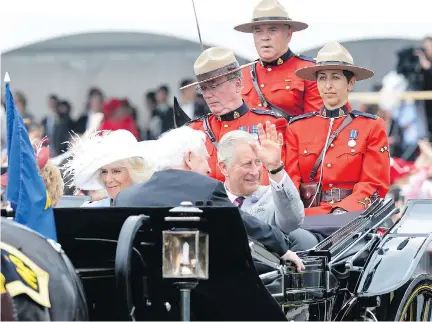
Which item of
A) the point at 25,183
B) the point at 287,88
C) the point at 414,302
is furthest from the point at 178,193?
the point at 287,88

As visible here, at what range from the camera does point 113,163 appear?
6.66 metres

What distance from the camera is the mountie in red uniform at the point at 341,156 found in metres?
7.32

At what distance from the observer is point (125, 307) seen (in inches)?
209

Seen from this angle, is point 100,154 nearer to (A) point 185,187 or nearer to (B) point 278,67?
(A) point 185,187

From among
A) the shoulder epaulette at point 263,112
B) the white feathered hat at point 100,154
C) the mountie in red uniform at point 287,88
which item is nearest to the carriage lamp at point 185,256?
the white feathered hat at point 100,154

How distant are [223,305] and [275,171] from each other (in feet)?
2.89

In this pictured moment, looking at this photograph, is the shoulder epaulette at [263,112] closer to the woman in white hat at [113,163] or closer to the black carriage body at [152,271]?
the woman in white hat at [113,163]

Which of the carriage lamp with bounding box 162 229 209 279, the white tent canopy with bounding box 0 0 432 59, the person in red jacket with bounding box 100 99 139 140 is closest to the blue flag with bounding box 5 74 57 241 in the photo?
the carriage lamp with bounding box 162 229 209 279

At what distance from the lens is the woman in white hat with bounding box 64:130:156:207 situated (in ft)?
21.8

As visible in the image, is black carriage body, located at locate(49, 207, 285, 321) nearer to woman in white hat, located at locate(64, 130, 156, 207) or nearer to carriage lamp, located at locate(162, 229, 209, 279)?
carriage lamp, located at locate(162, 229, 209, 279)

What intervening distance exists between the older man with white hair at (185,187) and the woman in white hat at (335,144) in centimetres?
135

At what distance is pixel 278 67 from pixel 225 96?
2.20ft

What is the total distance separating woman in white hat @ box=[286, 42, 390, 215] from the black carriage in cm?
45

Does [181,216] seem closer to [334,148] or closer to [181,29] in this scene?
[334,148]
